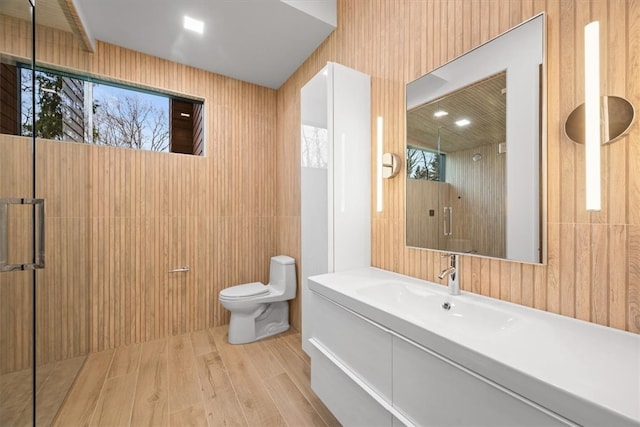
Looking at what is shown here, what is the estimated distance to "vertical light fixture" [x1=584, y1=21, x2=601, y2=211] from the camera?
95cm

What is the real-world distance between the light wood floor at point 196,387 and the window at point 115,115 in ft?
5.80

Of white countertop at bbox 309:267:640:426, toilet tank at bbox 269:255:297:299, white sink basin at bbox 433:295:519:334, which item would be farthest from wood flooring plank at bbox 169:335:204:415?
white sink basin at bbox 433:295:519:334

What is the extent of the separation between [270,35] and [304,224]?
171cm

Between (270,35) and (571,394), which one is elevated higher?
(270,35)

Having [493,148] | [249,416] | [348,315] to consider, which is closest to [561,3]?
[493,148]

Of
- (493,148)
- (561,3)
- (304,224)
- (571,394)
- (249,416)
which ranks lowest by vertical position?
(249,416)

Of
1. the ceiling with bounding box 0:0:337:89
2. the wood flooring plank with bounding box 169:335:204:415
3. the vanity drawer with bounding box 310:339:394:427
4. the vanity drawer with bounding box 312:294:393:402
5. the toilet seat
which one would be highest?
the ceiling with bounding box 0:0:337:89

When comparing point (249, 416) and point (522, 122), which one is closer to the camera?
point (522, 122)

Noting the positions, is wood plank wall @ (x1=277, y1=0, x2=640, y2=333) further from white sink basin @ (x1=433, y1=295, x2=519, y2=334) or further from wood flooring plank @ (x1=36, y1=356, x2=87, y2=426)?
wood flooring plank @ (x1=36, y1=356, x2=87, y2=426)

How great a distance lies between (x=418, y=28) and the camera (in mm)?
1623

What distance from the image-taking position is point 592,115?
0.96 meters

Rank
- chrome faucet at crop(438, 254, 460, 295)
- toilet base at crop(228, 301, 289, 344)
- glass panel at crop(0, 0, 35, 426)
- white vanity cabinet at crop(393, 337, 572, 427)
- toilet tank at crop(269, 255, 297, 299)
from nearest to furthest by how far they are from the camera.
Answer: white vanity cabinet at crop(393, 337, 572, 427) < glass panel at crop(0, 0, 35, 426) < chrome faucet at crop(438, 254, 460, 295) < toilet base at crop(228, 301, 289, 344) < toilet tank at crop(269, 255, 297, 299)

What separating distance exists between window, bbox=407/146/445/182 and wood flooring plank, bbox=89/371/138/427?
2.32 m

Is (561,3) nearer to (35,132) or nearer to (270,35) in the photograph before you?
(270,35)
